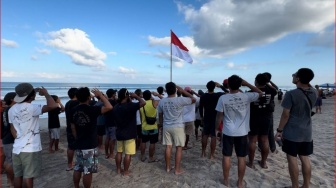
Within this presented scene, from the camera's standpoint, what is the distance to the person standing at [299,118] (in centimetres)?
387

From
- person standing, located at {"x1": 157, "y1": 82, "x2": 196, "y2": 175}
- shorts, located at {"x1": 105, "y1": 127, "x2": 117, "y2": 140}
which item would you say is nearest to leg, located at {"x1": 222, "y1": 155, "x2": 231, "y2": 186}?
person standing, located at {"x1": 157, "y1": 82, "x2": 196, "y2": 175}

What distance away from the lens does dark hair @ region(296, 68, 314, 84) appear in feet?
12.5

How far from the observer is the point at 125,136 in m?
5.00

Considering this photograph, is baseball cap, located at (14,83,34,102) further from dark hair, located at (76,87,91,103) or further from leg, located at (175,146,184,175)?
leg, located at (175,146,184,175)

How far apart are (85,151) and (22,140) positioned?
101cm

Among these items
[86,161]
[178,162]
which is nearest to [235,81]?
[178,162]

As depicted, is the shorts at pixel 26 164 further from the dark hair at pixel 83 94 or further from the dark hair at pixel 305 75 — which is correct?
the dark hair at pixel 305 75

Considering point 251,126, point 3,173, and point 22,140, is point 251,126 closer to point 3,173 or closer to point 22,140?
point 22,140

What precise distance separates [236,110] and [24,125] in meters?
3.72

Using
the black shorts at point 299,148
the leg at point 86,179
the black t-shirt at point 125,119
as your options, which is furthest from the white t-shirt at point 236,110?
the leg at point 86,179

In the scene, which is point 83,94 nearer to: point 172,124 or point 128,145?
point 128,145

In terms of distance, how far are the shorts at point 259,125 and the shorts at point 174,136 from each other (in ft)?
5.15

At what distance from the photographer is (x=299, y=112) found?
3.91 meters

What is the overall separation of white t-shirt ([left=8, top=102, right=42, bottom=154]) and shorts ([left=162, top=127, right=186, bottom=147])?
2.65m
